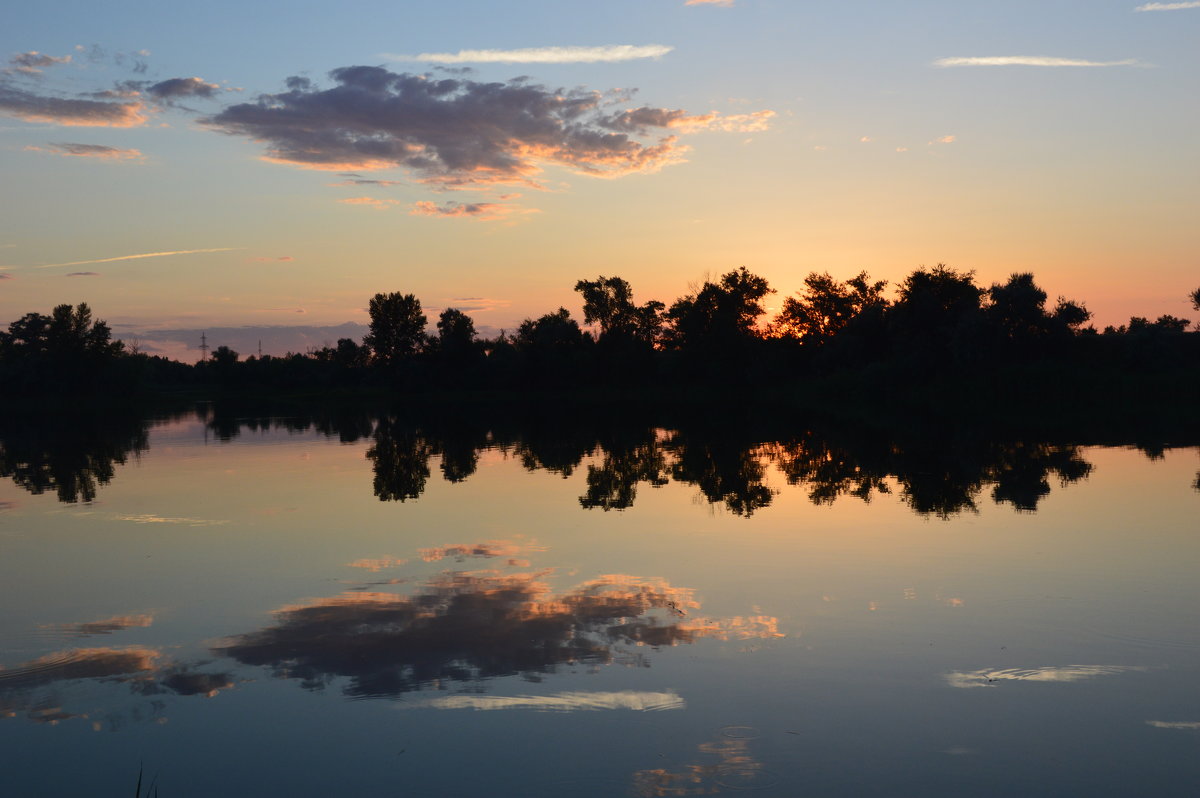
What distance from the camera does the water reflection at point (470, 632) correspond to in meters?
8.88

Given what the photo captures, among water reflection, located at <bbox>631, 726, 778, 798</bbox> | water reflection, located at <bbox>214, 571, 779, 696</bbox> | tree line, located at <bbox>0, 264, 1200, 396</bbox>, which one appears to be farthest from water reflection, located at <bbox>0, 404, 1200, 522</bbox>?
tree line, located at <bbox>0, 264, 1200, 396</bbox>

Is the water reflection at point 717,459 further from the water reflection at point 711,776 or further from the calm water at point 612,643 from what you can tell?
the water reflection at point 711,776

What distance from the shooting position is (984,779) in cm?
644

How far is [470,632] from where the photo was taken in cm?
1010

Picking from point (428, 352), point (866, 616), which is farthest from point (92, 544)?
point (428, 352)

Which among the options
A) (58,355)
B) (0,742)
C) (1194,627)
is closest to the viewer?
(0,742)

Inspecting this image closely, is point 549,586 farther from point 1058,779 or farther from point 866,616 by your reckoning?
point 1058,779

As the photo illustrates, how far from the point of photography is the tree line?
242 feet

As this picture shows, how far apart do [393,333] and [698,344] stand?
54.6 meters

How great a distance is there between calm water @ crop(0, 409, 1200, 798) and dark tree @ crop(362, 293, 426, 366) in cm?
11938

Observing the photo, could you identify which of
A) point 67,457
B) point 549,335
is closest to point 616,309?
point 549,335

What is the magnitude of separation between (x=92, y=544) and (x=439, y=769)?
1257 centimetres

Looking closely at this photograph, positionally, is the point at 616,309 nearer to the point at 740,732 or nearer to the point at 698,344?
the point at 698,344

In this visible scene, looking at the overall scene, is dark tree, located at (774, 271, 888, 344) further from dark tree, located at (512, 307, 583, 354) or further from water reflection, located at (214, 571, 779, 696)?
water reflection, located at (214, 571, 779, 696)
